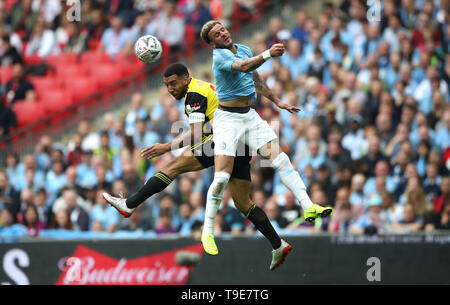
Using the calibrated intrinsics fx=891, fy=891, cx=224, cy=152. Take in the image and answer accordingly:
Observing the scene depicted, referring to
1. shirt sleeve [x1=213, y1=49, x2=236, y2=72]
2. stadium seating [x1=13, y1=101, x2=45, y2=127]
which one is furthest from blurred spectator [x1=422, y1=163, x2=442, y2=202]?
stadium seating [x1=13, y1=101, x2=45, y2=127]

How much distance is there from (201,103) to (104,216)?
5.46m

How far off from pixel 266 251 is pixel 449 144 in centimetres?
367

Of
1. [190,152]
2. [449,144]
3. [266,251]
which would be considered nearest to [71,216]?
[266,251]

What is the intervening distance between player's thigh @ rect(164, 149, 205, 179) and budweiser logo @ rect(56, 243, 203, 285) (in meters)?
2.95

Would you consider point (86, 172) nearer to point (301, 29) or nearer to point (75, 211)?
point (75, 211)

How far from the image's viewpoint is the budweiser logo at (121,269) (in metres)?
13.9

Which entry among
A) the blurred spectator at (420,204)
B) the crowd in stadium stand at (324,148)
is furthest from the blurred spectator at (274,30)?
the blurred spectator at (420,204)

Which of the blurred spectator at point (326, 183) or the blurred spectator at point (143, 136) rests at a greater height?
the blurred spectator at point (143, 136)

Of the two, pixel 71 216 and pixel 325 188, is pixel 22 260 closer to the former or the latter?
Answer: pixel 71 216

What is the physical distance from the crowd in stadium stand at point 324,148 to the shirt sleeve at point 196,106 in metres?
3.76

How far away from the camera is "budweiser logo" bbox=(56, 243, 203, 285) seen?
1389 centimetres

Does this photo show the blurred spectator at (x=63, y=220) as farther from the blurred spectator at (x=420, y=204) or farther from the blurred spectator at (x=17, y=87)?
the blurred spectator at (x=420, y=204)

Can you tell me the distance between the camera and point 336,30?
17156 mm

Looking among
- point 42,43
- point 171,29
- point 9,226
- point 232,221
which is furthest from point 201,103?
point 42,43
